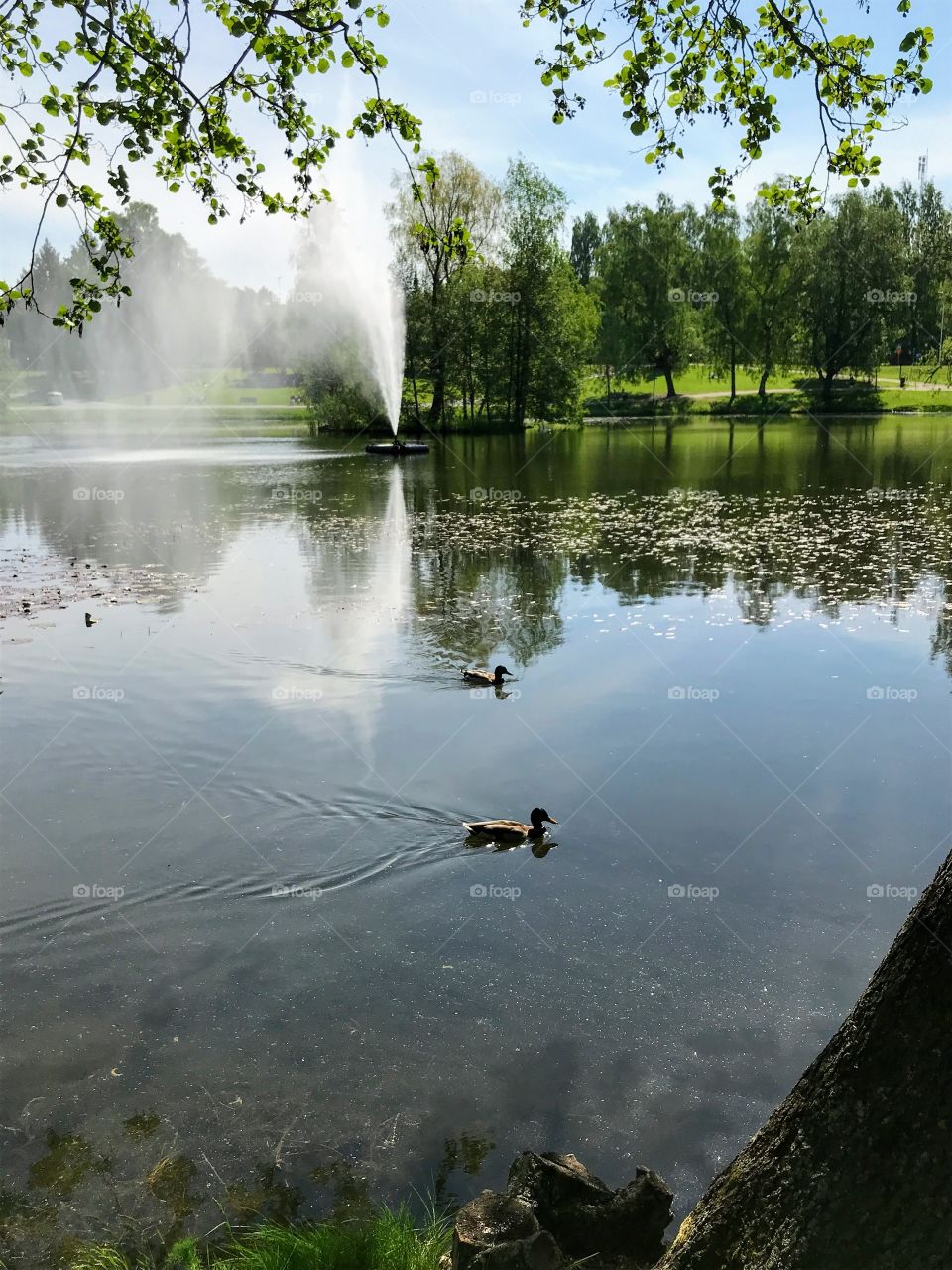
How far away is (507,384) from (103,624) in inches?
2015

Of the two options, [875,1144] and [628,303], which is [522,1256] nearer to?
[875,1144]

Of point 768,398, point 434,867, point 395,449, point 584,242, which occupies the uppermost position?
point 584,242

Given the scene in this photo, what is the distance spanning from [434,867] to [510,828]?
2.32 ft

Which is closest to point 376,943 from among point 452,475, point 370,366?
point 452,475

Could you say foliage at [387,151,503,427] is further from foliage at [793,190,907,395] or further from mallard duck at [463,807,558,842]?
mallard duck at [463,807,558,842]

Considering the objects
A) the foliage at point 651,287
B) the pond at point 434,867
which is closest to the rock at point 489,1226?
the pond at point 434,867

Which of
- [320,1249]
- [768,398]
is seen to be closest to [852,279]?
[768,398]

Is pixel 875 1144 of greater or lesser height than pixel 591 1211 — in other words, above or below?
above

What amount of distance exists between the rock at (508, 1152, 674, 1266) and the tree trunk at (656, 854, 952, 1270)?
117cm

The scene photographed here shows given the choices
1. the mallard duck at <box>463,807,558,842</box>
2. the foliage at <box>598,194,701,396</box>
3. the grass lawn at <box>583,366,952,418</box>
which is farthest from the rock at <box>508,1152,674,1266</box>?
the foliage at <box>598,194,701,396</box>

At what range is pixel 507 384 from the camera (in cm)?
6328

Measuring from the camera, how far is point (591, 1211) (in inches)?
162

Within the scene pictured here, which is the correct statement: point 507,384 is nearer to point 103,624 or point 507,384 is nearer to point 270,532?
point 270,532

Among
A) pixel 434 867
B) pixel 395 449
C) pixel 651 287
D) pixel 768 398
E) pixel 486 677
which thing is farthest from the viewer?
pixel 768 398
